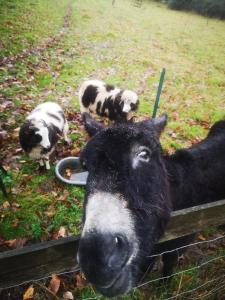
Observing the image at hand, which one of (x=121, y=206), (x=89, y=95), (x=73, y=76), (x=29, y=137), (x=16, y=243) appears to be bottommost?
(x=16, y=243)

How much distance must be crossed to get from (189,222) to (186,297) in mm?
1274

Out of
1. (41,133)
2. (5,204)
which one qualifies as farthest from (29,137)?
(5,204)

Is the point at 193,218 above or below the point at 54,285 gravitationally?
above

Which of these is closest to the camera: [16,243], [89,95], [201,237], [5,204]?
[16,243]

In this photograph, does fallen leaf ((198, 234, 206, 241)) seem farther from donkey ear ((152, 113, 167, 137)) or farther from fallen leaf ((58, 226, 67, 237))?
donkey ear ((152, 113, 167, 137))

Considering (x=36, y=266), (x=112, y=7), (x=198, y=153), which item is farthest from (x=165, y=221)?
(x=112, y=7)

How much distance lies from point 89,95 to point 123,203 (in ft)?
18.5

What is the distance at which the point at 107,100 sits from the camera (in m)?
7.01

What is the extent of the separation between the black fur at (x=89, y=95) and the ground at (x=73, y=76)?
703 mm

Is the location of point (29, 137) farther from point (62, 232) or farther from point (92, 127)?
point (92, 127)

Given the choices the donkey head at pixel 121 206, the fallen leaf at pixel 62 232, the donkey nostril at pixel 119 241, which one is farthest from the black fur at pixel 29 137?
the donkey nostril at pixel 119 241

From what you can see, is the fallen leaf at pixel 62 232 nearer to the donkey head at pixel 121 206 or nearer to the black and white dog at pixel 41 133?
the black and white dog at pixel 41 133

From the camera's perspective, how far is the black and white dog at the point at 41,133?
16.5 feet

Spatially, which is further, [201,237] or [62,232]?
[201,237]
